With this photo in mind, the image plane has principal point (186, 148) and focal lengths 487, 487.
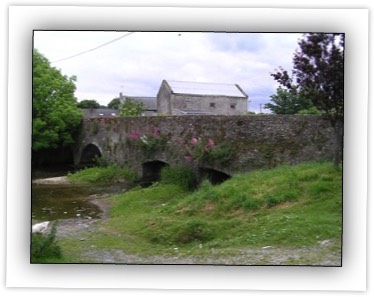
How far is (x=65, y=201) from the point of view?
13.1 feet

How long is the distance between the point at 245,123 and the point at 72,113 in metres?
1.48

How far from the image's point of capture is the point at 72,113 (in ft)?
13.3

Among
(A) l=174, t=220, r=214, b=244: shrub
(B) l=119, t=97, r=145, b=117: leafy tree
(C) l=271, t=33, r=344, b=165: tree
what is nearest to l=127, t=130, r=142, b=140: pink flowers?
(B) l=119, t=97, r=145, b=117: leafy tree

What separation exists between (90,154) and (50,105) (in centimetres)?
53

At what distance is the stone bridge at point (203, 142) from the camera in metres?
4.12

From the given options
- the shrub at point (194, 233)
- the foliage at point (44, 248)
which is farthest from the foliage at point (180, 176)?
the foliage at point (44, 248)

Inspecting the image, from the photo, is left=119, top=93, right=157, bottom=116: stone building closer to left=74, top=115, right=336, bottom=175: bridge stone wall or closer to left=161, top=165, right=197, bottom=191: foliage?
left=74, top=115, right=336, bottom=175: bridge stone wall

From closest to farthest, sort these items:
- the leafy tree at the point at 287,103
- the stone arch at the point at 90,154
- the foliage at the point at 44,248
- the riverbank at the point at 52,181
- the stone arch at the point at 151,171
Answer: the foliage at the point at 44,248 → the riverbank at the point at 52,181 → the leafy tree at the point at 287,103 → the stone arch at the point at 90,154 → the stone arch at the point at 151,171

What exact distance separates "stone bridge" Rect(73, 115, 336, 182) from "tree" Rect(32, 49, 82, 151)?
Answer: 0.17 meters

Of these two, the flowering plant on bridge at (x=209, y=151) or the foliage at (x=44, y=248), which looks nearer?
the foliage at (x=44, y=248)

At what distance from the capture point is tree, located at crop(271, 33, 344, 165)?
379 centimetres

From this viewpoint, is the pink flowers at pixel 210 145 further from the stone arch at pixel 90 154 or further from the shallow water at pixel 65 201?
the stone arch at pixel 90 154

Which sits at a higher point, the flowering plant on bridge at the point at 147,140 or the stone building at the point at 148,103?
the stone building at the point at 148,103

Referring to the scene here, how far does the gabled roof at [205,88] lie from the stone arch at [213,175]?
76 centimetres
